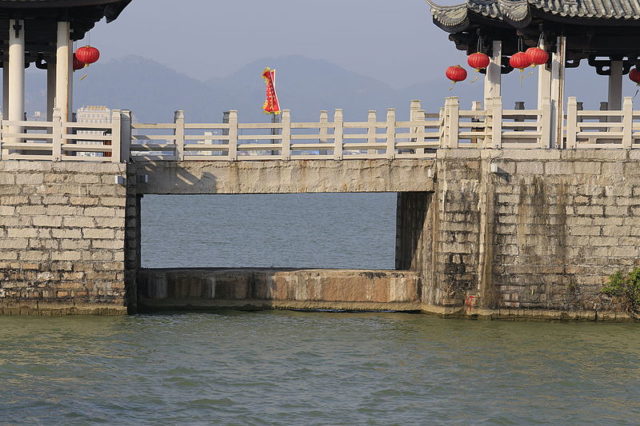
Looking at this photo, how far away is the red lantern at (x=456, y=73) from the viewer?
2777 cm

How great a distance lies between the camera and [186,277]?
1004 inches

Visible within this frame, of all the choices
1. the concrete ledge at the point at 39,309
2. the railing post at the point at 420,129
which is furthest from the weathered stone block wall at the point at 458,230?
the concrete ledge at the point at 39,309

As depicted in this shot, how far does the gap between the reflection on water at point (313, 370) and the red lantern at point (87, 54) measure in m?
5.43

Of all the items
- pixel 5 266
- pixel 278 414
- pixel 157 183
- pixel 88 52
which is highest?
pixel 88 52

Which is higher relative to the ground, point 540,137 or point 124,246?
point 540,137

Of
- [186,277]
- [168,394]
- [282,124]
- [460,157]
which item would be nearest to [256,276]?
[186,277]

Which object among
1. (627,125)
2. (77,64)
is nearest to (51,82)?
(77,64)

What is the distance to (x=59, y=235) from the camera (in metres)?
23.1

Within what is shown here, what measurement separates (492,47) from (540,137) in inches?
151

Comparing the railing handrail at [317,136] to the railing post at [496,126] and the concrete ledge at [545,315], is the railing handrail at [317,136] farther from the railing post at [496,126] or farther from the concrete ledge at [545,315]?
the concrete ledge at [545,315]

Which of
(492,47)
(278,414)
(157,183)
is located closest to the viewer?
(278,414)

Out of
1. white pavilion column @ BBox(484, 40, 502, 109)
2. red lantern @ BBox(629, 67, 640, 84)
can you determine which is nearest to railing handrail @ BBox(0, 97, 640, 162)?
white pavilion column @ BBox(484, 40, 502, 109)

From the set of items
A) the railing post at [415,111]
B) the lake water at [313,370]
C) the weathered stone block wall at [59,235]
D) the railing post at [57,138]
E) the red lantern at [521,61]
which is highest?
the red lantern at [521,61]

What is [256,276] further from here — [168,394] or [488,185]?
[168,394]
